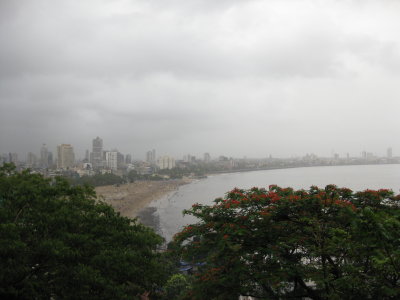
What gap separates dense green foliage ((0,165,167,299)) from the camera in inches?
153

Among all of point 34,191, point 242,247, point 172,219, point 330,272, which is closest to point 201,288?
point 242,247

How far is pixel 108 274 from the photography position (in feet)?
14.2

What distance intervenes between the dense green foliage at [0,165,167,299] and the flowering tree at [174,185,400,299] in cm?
87

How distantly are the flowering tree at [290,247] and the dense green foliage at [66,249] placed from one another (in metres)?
0.87

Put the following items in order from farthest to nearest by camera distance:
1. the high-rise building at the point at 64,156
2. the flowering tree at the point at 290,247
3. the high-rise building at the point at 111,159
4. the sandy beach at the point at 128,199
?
the high-rise building at the point at 111,159 → the high-rise building at the point at 64,156 → the sandy beach at the point at 128,199 → the flowering tree at the point at 290,247

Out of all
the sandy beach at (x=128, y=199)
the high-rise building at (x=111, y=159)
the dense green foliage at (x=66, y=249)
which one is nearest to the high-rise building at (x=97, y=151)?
the high-rise building at (x=111, y=159)

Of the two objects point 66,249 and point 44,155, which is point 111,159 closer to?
point 44,155

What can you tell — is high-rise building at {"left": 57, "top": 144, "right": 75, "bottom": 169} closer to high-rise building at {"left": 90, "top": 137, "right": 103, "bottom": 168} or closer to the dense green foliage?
high-rise building at {"left": 90, "top": 137, "right": 103, "bottom": 168}

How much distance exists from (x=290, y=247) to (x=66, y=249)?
10.1ft

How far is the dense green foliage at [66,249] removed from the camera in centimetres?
388

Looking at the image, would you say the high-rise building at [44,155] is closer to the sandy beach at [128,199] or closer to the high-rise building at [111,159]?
the high-rise building at [111,159]

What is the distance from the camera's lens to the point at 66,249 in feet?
12.8

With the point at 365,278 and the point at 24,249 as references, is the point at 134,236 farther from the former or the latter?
the point at 365,278

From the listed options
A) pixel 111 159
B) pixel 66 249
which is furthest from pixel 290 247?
pixel 111 159
